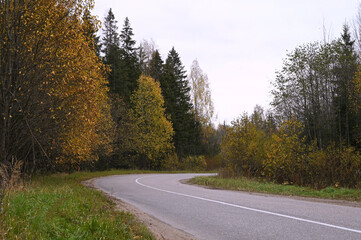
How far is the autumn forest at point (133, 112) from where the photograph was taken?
40.8 ft

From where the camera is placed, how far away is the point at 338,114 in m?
30.0

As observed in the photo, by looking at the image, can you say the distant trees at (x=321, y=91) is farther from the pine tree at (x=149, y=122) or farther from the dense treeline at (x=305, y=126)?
the pine tree at (x=149, y=122)

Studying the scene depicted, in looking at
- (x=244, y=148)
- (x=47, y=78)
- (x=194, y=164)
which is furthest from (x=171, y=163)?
(x=47, y=78)

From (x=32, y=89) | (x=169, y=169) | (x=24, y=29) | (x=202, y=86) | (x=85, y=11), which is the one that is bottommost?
(x=169, y=169)

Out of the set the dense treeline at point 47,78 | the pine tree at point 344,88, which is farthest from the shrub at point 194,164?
the dense treeline at point 47,78

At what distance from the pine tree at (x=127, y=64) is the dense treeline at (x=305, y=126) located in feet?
71.8

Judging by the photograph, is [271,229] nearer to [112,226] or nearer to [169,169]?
[112,226]

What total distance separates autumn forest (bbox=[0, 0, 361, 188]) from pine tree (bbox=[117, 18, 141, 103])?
0.22m

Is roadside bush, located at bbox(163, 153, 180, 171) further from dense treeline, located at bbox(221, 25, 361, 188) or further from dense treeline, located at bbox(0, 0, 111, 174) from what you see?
dense treeline, located at bbox(0, 0, 111, 174)

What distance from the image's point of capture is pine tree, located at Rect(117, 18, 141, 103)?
144 feet

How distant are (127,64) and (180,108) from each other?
11284 mm

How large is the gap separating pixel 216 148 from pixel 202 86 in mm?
11845

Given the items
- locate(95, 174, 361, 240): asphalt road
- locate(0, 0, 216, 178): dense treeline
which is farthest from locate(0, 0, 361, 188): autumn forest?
locate(95, 174, 361, 240): asphalt road

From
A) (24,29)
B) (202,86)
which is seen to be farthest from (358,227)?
(202,86)
